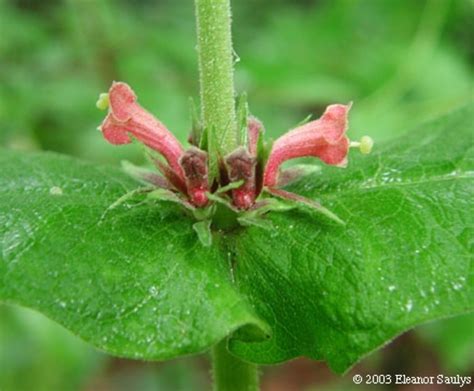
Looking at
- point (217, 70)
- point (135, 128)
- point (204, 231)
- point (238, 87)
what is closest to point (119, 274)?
point (204, 231)

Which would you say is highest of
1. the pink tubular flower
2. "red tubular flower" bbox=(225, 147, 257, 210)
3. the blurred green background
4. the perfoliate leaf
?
the blurred green background

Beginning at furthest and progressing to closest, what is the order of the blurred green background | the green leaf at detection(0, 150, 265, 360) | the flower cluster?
the blurred green background, the flower cluster, the green leaf at detection(0, 150, 265, 360)

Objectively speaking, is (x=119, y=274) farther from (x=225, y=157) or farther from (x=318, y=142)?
(x=318, y=142)

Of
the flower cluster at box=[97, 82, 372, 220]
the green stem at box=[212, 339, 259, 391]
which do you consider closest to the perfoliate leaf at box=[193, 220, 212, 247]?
the flower cluster at box=[97, 82, 372, 220]

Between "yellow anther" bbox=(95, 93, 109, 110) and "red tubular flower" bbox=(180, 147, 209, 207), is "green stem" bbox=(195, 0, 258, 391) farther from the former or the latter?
"yellow anther" bbox=(95, 93, 109, 110)

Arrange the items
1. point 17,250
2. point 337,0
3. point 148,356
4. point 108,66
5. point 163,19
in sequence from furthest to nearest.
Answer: point 163,19, point 337,0, point 108,66, point 17,250, point 148,356

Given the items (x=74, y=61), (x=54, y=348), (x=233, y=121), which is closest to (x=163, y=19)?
(x=74, y=61)

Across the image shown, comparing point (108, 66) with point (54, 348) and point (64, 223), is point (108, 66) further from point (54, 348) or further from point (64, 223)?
point (64, 223)
